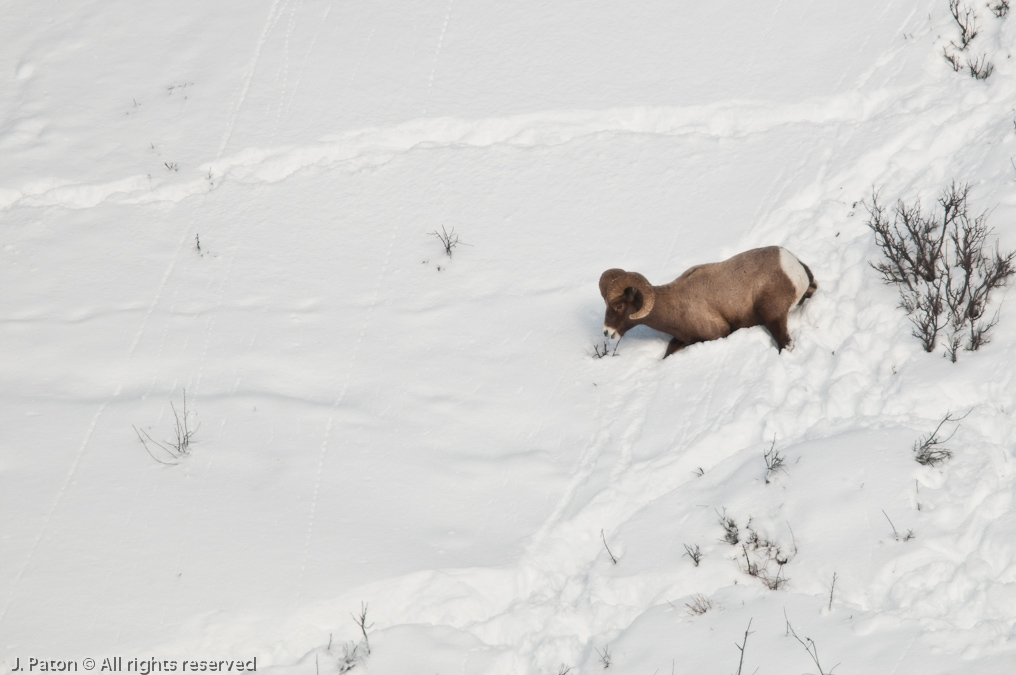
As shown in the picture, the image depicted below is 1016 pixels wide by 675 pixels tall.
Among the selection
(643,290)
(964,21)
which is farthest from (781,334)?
(964,21)

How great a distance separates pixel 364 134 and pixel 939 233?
20.5ft

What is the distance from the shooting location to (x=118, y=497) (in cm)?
580

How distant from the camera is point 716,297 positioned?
22.9 ft

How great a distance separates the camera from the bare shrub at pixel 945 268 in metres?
6.31

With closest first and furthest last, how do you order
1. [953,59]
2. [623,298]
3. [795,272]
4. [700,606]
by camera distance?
[700,606]
[795,272]
[623,298]
[953,59]

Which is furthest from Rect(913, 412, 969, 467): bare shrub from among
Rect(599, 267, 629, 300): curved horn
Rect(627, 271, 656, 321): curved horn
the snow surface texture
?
Rect(599, 267, 629, 300): curved horn

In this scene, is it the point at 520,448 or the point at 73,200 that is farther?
the point at 73,200

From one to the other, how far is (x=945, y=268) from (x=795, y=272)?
1.21 metres

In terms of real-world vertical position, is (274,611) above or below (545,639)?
below

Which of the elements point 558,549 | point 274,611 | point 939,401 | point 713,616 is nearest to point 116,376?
point 274,611

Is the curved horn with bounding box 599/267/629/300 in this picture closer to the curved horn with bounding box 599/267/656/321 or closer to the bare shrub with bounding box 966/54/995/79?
the curved horn with bounding box 599/267/656/321

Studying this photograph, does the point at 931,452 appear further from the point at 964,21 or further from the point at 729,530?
the point at 964,21

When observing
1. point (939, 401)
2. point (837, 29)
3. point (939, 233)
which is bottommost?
point (939, 401)

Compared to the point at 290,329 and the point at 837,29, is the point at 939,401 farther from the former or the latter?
the point at 837,29
